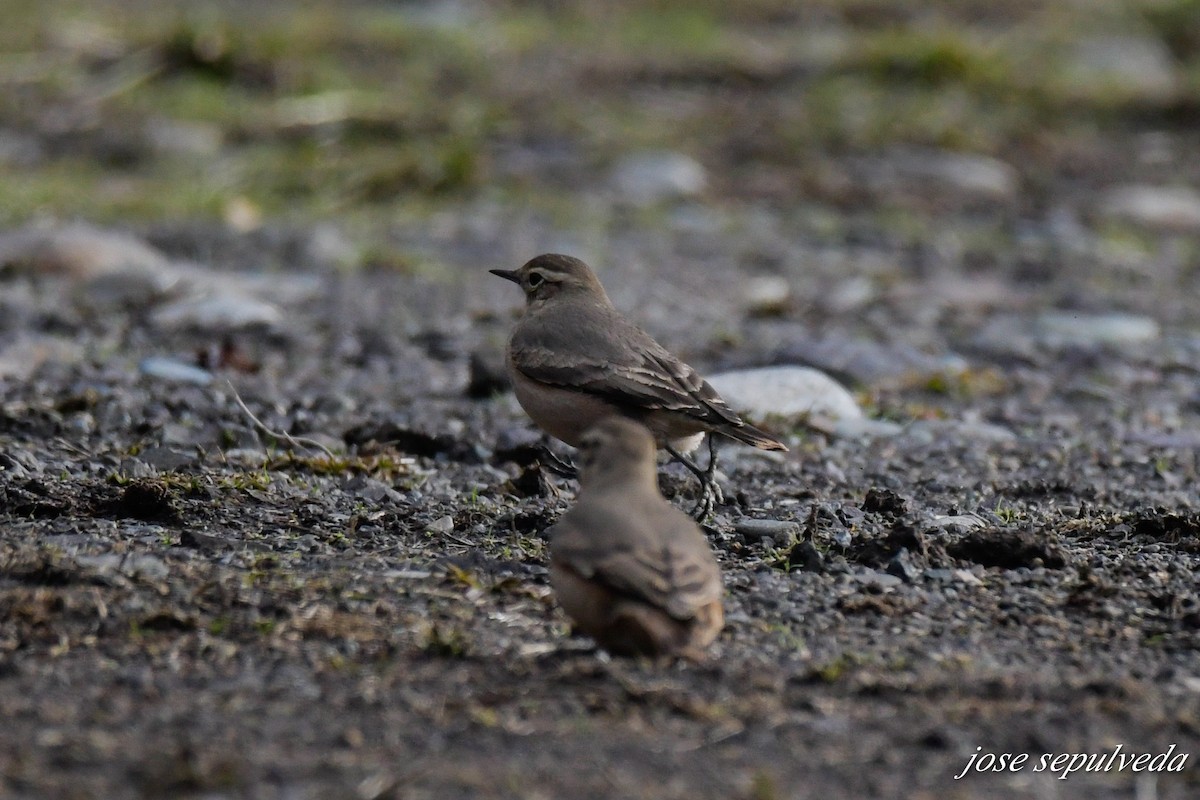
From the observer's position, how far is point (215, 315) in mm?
10305

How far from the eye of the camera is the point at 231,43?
55.8ft

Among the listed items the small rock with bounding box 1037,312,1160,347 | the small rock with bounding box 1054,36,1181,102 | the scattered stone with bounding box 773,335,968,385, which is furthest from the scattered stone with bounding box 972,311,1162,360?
the small rock with bounding box 1054,36,1181,102

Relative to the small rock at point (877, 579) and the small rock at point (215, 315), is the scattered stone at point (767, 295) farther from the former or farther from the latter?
the small rock at point (877, 579)

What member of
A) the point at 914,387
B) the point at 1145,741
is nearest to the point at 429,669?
the point at 1145,741

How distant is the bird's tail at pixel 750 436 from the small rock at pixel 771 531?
0.45 meters

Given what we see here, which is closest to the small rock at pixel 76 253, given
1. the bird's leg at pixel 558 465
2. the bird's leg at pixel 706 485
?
the bird's leg at pixel 558 465

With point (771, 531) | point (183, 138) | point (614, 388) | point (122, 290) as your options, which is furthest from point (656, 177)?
point (771, 531)

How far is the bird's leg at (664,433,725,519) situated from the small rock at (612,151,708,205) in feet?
25.3

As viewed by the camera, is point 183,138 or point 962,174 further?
point 962,174

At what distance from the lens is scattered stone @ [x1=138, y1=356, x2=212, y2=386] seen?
898 cm

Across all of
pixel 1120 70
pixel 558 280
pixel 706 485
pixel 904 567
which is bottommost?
pixel 706 485

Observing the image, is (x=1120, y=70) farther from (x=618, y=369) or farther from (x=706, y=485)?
(x=706, y=485)

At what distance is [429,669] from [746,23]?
1691cm

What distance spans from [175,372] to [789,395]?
10.4 ft
